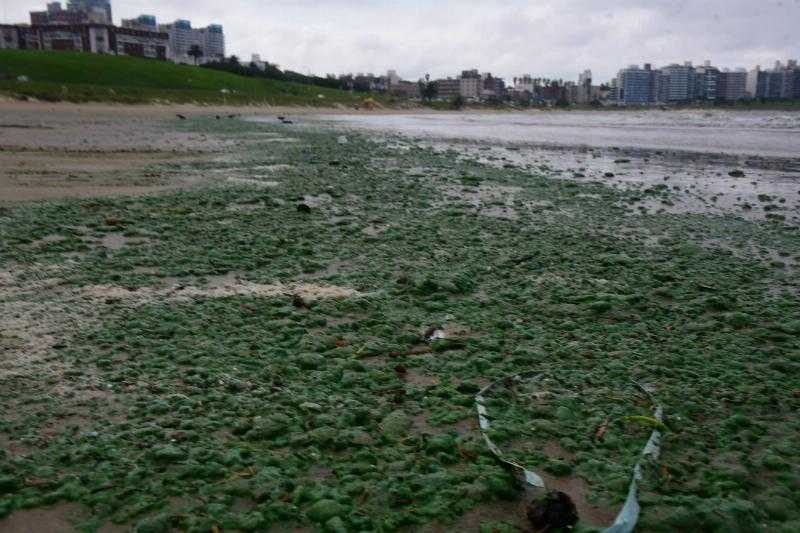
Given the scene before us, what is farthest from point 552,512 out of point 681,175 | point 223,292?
point 681,175

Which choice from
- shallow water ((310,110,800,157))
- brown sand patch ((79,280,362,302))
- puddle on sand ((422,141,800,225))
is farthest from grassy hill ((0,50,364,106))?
brown sand patch ((79,280,362,302))

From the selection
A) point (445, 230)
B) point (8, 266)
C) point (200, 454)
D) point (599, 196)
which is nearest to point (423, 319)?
point (200, 454)

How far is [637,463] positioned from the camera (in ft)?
9.07

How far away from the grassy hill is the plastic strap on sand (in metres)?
54.6

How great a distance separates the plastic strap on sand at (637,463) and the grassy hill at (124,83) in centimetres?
5458

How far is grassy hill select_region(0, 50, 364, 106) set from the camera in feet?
182

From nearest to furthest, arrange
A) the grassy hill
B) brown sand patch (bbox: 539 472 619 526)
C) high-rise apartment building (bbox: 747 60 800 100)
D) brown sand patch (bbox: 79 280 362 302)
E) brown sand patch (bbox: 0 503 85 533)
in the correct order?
brown sand patch (bbox: 0 503 85 533) < brown sand patch (bbox: 539 472 619 526) < brown sand patch (bbox: 79 280 362 302) < the grassy hill < high-rise apartment building (bbox: 747 60 800 100)

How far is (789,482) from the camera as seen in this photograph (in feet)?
8.89

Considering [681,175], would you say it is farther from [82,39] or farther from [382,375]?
[82,39]

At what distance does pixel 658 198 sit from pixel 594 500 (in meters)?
9.40

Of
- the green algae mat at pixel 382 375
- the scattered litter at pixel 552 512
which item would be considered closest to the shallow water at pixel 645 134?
the green algae mat at pixel 382 375

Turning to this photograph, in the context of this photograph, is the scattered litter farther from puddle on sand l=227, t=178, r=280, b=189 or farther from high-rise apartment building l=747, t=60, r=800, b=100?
high-rise apartment building l=747, t=60, r=800, b=100

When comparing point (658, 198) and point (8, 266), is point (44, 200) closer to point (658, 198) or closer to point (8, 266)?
point (8, 266)

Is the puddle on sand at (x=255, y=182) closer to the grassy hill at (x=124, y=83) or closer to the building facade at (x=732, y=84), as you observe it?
the grassy hill at (x=124, y=83)
